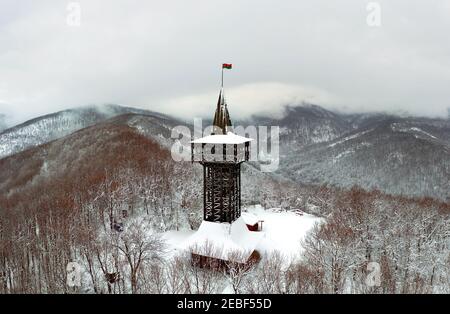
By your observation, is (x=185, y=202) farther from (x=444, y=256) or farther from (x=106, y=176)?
(x=444, y=256)

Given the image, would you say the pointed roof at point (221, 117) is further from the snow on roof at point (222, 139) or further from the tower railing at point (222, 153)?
the tower railing at point (222, 153)

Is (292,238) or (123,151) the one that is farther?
(123,151)

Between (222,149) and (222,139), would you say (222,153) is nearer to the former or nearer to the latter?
(222,149)

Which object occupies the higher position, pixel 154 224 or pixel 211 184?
pixel 211 184

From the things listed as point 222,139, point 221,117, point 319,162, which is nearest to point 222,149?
point 222,139

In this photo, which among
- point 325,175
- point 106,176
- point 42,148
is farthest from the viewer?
point 325,175
